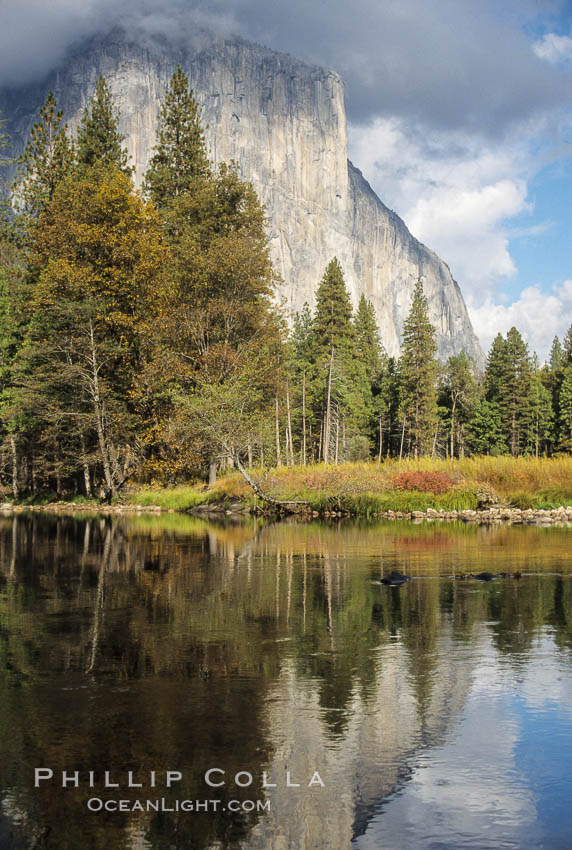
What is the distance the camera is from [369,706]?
6137 millimetres

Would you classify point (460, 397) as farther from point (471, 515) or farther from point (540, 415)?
point (471, 515)

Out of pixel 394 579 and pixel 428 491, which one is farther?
pixel 428 491

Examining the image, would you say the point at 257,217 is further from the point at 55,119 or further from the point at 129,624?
the point at 129,624

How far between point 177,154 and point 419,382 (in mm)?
38386

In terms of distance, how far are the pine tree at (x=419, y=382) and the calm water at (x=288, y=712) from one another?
73.0m

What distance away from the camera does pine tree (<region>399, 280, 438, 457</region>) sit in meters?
84.9

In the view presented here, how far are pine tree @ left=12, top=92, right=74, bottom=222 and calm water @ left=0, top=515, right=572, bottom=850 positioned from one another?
139 feet

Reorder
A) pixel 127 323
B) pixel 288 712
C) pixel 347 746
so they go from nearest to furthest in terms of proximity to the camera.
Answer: pixel 347 746 → pixel 288 712 → pixel 127 323

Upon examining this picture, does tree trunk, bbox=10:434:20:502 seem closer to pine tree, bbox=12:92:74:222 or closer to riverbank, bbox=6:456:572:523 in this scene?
pine tree, bbox=12:92:74:222

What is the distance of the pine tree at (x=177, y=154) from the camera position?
5525 centimetres

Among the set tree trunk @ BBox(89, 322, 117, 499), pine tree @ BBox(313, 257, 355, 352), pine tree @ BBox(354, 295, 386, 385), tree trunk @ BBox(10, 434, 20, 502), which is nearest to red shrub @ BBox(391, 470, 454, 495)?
tree trunk @ BBox(89, 322, 117, 499)

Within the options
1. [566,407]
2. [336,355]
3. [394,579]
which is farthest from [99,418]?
[566,407]

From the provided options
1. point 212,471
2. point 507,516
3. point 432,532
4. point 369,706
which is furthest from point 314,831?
point 212,471

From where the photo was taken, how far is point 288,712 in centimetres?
597
